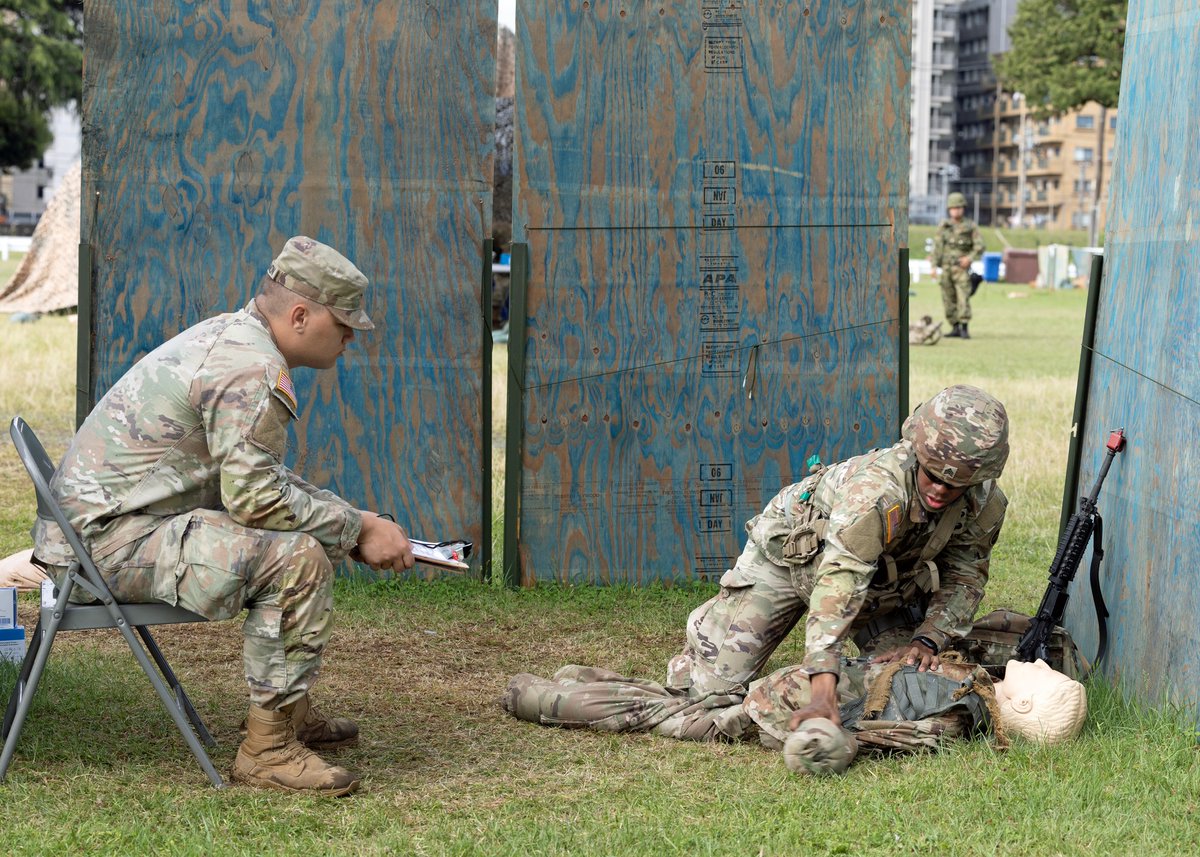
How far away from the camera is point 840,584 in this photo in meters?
4.48

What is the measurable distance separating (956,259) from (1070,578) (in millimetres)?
17135

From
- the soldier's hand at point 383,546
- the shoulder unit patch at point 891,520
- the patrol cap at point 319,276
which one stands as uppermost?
the patrol cap at point 319,276

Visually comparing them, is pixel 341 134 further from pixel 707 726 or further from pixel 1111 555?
pixel 1111 555

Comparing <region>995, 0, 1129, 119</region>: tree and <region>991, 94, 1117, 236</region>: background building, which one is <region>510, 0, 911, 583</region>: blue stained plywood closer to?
<region>995, 0, 1129, 119</region>: tree

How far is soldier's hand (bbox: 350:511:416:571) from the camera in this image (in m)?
4.30

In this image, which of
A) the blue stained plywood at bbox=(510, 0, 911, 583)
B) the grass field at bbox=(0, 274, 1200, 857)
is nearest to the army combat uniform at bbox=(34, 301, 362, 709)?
the grass field at bbox=(0, 274, 1200, 857)

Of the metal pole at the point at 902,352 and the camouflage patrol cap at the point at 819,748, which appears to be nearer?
the camouflage patrol cap at the point at 819,748

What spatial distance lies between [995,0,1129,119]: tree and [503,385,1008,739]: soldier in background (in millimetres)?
47598

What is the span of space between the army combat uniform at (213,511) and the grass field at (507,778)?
1.65ft

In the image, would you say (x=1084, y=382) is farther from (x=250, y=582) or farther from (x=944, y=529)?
(x=250, y=582)

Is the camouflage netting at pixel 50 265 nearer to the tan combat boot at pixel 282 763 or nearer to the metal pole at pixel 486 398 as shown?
the metal pole at pixel 486 398

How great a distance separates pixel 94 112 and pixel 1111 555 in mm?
4886

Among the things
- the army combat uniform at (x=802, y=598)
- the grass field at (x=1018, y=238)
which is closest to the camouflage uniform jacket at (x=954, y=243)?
the army combat uniform at (x=802, y=598)

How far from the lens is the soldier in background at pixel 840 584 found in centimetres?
446
